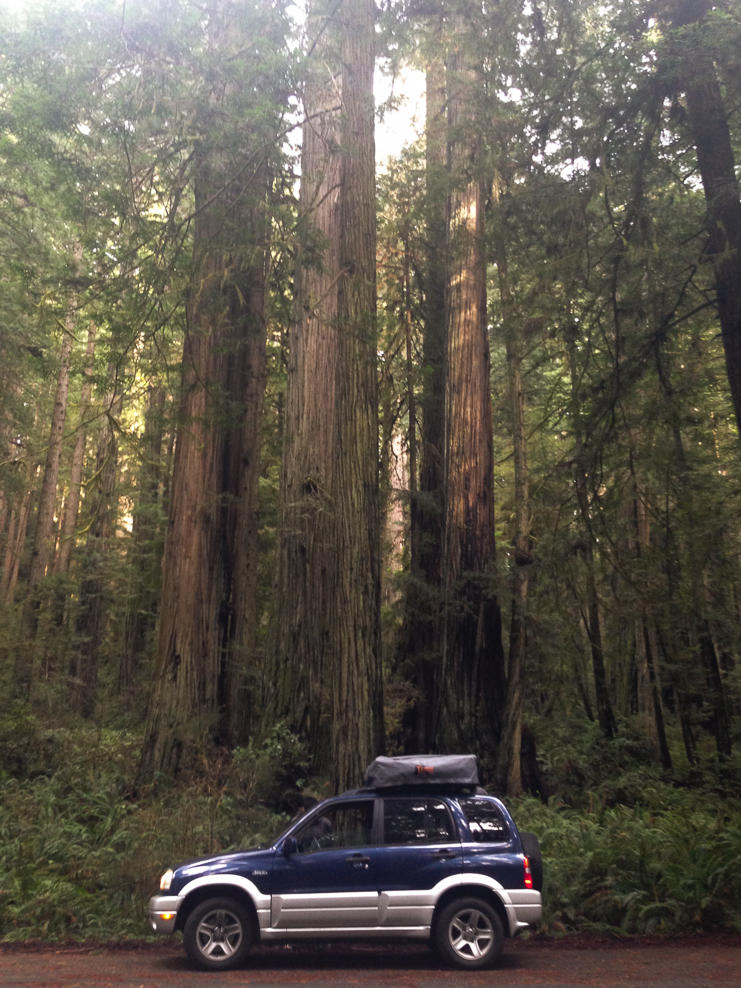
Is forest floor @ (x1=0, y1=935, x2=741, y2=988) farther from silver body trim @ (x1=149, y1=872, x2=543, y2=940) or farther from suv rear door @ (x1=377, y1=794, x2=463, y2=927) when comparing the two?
suv rear door @ (x1=377, y1=794, x2=463, y2=927)

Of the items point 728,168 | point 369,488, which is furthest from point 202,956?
point 728,168

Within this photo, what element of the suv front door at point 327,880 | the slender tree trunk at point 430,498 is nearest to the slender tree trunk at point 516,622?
the slender tree trunk at point 430,498

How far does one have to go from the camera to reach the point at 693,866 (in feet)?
30.7

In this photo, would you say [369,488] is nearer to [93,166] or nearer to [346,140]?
[346,140]

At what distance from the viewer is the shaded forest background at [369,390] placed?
9445mm

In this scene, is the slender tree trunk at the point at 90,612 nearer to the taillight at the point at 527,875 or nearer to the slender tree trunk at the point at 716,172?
the slender tree trunk at the point at 716,172

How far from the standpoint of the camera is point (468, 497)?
46.6 ft

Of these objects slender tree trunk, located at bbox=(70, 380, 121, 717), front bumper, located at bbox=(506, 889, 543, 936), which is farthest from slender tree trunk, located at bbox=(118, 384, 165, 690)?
front bumper, located at bbox=(506, 889, 543, 936)

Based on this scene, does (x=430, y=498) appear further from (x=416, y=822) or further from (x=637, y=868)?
(x=416, y=822)

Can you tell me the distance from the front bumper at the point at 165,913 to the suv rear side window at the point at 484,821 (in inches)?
107

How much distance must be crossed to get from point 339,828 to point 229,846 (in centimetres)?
287

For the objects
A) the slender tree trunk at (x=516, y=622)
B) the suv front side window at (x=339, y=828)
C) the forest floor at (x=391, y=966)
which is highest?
the slender tree trunk at (x=516, y=622)

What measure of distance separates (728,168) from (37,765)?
47.5 ft

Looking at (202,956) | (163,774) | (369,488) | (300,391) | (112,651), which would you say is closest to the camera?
(202,956)
